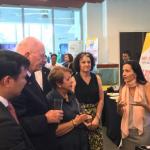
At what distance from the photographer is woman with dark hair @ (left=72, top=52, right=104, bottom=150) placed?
2.92 metres

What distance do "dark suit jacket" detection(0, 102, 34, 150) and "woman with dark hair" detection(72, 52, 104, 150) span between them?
188 cm

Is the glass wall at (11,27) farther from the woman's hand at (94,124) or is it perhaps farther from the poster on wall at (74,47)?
the woman's hand at (94,124)

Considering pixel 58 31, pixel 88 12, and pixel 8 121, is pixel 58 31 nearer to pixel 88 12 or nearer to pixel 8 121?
pixel 88 12

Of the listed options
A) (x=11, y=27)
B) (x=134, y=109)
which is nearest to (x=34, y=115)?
(x=134, y=109)

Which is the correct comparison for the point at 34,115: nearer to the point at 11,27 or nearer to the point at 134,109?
the point at 134,109

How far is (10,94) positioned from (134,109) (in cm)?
174

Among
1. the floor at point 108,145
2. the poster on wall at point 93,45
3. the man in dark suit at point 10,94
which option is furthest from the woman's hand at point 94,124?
the poster on wall at point 93,45

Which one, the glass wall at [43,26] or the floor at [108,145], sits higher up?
the glass wall at [43,26]

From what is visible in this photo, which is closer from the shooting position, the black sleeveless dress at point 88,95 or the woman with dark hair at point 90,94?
the woman with dark hair at point 90,94

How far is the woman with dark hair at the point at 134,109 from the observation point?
8.54 feet

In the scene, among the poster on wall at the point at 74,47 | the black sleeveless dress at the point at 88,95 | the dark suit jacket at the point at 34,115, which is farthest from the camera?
the poster on wall at the point at 74,47

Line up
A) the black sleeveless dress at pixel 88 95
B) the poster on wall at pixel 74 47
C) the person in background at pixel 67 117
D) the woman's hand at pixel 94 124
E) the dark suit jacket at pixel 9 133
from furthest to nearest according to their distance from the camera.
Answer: the poster on wall at pixel 74 47 < the black sleeveless dress at pixel 88 95 < the woman's hand at pixel 94 124 < the person in background at pixel 67 117 < the dark suit jacket at pixel 9 133

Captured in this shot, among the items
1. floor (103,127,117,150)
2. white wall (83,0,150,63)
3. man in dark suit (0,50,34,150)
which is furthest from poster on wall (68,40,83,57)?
man in dark suit (0,50,34,150)

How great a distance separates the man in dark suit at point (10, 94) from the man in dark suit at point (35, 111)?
36 centimetres
